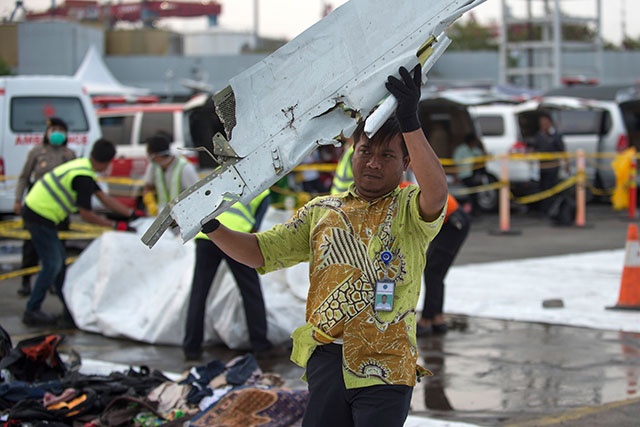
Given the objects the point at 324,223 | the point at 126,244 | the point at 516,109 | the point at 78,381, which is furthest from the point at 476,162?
the point at 324,223

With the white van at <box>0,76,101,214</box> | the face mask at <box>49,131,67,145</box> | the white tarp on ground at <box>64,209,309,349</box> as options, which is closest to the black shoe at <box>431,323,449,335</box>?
the white tarp on ground at <box>64,209,309,349</box>

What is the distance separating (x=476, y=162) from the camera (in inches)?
744

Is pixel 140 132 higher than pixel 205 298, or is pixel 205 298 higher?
pixel 205 298

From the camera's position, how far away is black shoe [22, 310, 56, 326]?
29.2 feet

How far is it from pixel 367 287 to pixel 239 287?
4.20 m

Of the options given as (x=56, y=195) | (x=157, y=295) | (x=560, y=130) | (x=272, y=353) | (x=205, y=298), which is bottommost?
(x=560, y=130)

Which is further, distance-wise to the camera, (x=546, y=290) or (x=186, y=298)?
(x=546, y=290)

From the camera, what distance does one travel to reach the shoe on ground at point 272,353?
7.62m

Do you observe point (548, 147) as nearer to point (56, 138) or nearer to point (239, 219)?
point (56, 138)

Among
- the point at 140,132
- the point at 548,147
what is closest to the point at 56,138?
the point at 140,132

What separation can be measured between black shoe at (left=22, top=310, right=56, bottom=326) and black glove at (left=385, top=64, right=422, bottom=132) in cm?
648

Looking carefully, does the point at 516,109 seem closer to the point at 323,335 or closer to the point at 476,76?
the point at 323,335

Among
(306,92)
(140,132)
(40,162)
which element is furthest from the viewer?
(140,132)

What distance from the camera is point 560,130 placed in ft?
70.5
